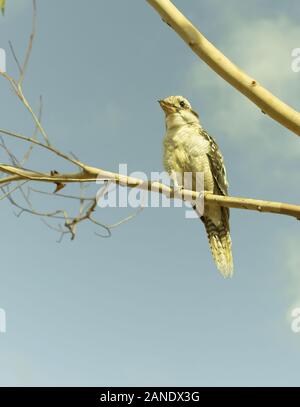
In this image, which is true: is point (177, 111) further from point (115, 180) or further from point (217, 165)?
point (115, 180)

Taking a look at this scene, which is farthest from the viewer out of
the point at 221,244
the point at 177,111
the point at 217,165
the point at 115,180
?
the point at 177,111

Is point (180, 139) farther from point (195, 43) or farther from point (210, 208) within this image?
point (195, 43)

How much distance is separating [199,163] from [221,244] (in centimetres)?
118

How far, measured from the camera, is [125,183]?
145 inches

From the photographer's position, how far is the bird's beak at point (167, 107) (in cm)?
755

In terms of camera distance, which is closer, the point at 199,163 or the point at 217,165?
the point at 199,163

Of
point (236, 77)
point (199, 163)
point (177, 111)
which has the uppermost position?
point (177, 111)

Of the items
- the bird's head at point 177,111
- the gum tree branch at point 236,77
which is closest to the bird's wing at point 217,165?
the bird's head at point 177,111

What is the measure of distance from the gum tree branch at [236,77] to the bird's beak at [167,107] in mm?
4641

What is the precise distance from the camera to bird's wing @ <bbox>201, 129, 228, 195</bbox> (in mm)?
7371

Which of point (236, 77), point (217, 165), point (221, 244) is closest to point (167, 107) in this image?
point (217, 165)

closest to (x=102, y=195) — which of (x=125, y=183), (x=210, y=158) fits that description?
(x=125, y=183)

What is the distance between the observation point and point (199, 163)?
7227 mm

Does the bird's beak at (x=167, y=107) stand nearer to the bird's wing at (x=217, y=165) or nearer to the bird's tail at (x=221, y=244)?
the bird's wing at (x=217, y=165)
